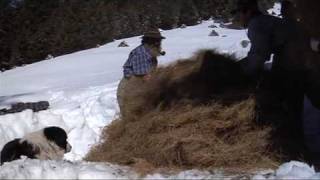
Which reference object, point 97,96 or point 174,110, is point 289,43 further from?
point 97,96

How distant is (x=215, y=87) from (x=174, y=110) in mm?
554

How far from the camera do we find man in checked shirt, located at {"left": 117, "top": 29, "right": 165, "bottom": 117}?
7404mm

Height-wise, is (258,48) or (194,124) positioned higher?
(258,48)

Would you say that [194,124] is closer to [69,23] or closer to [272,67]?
[272,67]

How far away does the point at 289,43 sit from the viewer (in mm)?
6449

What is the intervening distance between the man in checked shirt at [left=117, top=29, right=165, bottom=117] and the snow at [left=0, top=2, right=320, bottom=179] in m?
0.41

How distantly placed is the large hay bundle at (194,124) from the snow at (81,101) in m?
0.48

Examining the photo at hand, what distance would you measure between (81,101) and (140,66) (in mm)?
3113

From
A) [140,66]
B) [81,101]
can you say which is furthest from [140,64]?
[81,101]

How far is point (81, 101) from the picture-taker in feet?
34.3

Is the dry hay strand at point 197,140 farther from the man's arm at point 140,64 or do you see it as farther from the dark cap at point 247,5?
the man's arm at point 140,64

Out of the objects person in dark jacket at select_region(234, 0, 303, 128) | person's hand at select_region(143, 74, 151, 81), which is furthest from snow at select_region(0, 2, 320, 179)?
person in dark jacket at select_region(234, 0, 303, 128)

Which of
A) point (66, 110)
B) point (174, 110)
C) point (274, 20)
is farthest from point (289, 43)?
point (66, 110)

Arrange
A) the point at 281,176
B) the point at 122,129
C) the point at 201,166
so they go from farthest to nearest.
→ the point at 122,129
the point at 201,166
the point at 281,176
